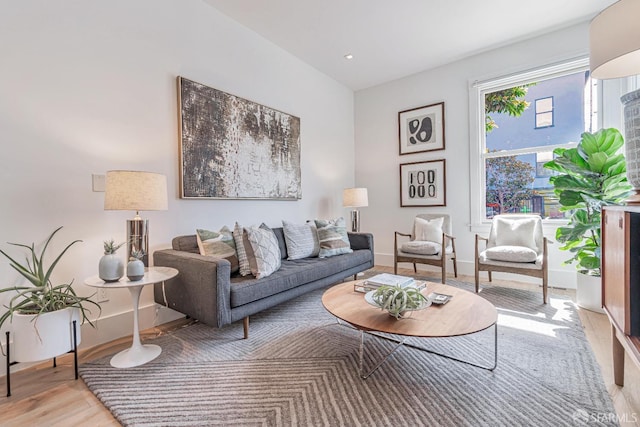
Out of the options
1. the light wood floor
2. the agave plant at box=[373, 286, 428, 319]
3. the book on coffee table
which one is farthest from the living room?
the agave plant at box=[373, 286, 428, 319]

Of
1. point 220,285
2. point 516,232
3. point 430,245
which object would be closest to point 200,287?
point 220,285

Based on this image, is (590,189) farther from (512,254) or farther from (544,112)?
(544,112)

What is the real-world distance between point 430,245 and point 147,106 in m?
3.19

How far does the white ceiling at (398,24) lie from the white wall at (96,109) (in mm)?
459

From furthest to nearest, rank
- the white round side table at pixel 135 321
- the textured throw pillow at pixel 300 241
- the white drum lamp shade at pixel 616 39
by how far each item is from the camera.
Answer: the textured throw pillow at pixel 300 241 < the white round side table at pixel 135 321 < the white drum lamp shade at pixel 616 39

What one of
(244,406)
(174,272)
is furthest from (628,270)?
(174,272)

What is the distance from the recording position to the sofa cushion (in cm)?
211

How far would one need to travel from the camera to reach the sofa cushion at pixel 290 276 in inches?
83.1

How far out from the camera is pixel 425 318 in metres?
1.64

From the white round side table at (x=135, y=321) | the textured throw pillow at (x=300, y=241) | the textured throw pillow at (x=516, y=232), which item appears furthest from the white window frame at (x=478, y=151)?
the white round side table at (x=135, y=321)

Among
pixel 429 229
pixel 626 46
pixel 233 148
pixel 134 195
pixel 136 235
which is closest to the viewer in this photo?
pixel 626 46

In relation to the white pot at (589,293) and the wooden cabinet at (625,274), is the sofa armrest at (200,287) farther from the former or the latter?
the white pot at (589,293)

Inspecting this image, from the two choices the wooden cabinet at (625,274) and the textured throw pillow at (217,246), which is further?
the textured throw pillow at (217,246)

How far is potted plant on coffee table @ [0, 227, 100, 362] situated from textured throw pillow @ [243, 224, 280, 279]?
1097 mm
